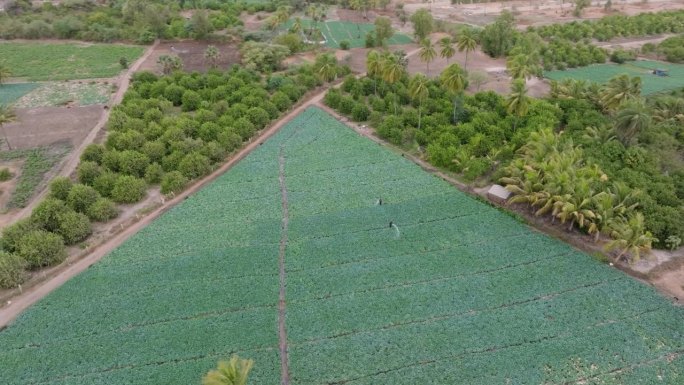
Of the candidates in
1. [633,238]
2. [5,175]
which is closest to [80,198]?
[5,175]

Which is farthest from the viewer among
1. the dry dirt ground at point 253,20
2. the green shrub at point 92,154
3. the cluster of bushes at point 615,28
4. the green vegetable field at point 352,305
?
the dry dirt ground at point 253,20

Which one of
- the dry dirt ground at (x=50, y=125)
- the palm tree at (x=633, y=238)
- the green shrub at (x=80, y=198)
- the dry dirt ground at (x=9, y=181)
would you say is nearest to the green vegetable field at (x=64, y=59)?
the dry dirt ground at (x=50, y=125)

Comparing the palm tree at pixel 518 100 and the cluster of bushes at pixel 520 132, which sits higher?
the palm tree at pixel 518 100

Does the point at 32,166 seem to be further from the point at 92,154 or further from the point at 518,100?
the point at 518,100

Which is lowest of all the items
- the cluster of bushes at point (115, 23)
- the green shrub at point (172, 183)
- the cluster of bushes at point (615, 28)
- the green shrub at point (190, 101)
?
the green shrub at point (172, 183)

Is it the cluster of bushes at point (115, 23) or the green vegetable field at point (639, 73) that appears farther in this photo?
the cluster of bushes at point (115, 23)

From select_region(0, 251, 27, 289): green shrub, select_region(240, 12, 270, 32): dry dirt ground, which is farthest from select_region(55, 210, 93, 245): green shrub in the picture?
select_region(240, 12, 270, 32): dry dirt ground

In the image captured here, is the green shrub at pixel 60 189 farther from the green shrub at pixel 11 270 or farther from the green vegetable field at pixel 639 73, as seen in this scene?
the green vegetable field at pixel 639 73
